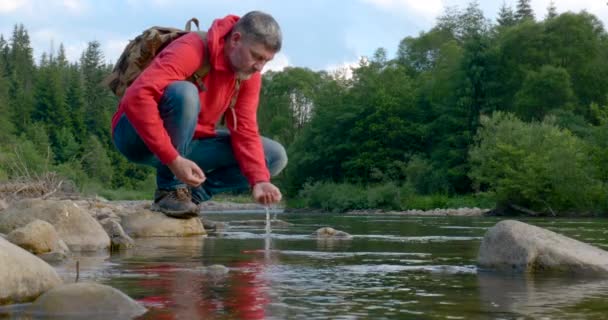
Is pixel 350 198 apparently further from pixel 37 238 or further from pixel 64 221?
pixel 37 238

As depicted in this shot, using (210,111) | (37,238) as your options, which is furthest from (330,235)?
(210,111)

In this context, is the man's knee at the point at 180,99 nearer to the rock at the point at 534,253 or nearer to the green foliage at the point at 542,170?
the rock at the point at 534,253

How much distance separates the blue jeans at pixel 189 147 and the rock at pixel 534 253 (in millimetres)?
2096

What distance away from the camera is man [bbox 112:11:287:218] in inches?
170

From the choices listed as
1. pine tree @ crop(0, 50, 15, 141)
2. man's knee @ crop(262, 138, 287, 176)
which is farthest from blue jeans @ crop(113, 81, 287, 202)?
pine tree @ crop(0, 50, 15, 141)

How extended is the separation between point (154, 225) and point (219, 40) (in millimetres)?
6438

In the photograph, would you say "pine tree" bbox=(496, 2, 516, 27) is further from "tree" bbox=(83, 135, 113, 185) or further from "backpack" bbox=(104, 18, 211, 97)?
"backpack" bbox=(104, 18, 211, 97)

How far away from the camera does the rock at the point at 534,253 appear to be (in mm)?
6160

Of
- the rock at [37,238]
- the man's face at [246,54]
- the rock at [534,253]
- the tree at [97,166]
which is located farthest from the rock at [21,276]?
the tree at [97,166]

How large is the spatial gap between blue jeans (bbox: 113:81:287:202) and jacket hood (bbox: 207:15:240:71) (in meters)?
0.19

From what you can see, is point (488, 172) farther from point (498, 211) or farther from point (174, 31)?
point (174, 31)

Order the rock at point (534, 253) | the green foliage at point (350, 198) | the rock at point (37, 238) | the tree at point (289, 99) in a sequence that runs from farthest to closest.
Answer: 1. the tree at point (289, 99)
2. the green foliage at point (350, 198)
3. the rock at point (37, 238)
4. the rock at point (534, 253)

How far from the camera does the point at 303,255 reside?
7.54 m

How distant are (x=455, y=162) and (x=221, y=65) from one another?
55571 millimetres
